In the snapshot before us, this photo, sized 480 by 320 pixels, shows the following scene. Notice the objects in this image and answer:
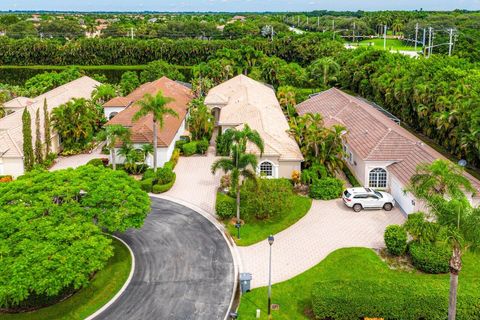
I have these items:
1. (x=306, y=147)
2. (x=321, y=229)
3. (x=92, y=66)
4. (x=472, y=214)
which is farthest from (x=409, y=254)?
(x=92, y=66)

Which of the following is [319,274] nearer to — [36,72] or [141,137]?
[141,137]

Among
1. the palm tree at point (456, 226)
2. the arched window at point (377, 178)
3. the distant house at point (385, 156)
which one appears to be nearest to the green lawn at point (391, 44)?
the distant house at point (385, 156)

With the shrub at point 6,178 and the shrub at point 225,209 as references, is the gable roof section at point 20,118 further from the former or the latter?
the shrub at point 225,209

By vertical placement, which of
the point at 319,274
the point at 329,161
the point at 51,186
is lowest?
the point at 319,274

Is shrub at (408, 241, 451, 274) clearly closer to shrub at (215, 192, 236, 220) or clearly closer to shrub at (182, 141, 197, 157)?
shrub at (215, 192, 236, 220)

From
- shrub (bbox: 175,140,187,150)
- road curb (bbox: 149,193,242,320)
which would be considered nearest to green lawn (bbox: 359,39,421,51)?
shrub (bbox: 175,140,187,150)

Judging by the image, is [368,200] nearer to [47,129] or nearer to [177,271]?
[177,271]
